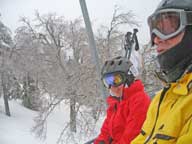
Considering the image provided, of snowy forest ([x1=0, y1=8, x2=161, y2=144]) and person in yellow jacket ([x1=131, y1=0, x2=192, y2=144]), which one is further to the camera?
snowy forest ([x1=0, y1=8, x2=161, y2=144])

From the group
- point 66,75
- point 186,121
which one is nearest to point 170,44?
point 186,121

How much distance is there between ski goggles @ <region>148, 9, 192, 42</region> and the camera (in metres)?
1.41

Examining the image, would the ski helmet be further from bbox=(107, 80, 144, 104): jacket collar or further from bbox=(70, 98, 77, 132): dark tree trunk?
bbox=(70, 98, 77, 132): dark tree trunk

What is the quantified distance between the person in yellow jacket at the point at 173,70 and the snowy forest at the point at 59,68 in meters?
18.7

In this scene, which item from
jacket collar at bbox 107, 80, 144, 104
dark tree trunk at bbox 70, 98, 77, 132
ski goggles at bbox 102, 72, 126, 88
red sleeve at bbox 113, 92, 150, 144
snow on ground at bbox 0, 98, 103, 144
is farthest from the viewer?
snow on ground at bbox 0, 98, 103, 144

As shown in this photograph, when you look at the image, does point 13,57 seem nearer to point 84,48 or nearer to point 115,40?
point 84,48

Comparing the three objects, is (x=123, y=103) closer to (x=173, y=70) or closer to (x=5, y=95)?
(x=173, y=70)

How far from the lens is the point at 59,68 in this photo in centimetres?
2511

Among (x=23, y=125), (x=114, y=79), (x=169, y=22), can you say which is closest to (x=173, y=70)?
(x=169, y=22)

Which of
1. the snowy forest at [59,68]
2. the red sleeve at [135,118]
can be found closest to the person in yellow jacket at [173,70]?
the red sleeve at [135,118]

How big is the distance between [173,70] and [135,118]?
1.11 meters

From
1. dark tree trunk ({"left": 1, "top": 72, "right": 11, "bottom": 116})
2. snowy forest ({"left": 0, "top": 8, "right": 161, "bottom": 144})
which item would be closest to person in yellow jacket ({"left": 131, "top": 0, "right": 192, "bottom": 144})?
snowy forest ({"left": 0, "top": 8, "right": 161, "bottom": 144})

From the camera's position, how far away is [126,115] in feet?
8.69

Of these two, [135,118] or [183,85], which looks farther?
[135,118]
